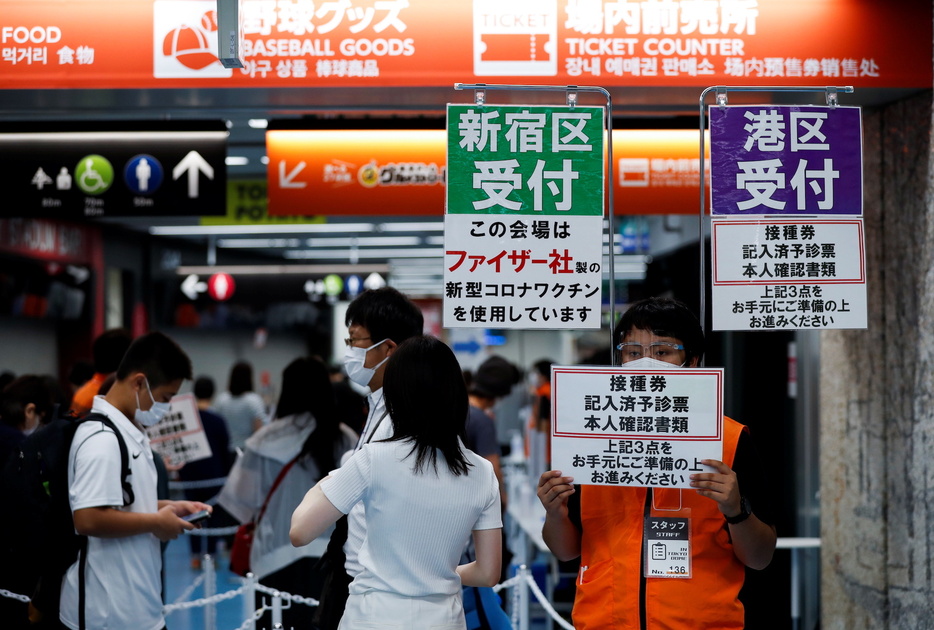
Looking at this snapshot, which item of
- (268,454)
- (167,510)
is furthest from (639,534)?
(268,454)

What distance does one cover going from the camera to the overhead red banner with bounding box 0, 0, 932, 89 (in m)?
4.04

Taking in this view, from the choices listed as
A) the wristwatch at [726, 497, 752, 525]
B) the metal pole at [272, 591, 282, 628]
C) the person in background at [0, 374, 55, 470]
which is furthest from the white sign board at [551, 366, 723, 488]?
the person in background at [0, 374, 55, 470]

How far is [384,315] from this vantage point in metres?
3.14

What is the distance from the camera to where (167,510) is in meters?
3.24

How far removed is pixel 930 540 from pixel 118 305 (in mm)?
12391

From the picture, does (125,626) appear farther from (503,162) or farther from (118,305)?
(118,305)

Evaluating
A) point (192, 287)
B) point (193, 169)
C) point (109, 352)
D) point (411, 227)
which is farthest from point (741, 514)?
point (192, 287)

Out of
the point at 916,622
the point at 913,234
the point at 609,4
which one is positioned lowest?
the point at 916,622

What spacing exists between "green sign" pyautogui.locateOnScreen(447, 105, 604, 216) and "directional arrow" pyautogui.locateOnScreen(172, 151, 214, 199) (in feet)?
8.42

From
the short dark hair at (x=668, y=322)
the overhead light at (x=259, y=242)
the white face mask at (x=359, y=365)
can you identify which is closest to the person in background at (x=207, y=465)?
the overhead light at (x=259, y=242)

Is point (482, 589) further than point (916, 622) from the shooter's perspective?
No

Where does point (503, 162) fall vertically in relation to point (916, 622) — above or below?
above

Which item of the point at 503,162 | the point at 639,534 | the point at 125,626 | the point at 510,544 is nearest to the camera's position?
the point at 639,534

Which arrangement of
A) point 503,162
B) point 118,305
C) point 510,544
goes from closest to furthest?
point 503,162 → point 510,544 → point 118,305
